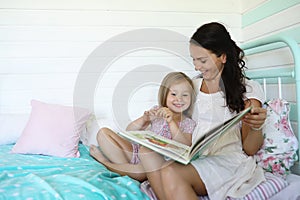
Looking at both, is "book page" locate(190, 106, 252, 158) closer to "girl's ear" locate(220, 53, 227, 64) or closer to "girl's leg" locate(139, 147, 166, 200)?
"girl's leg" locate(139, 147, 166, 200)

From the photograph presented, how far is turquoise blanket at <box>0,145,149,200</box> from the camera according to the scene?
91 cm

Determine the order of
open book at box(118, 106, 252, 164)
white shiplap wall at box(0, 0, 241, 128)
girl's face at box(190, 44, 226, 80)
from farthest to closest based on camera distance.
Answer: white shiplap wall at box(0, 0, 241, 128)
girl's face at box(190, 44, 226, 80)
open book at box(118, 106, 252, 164)

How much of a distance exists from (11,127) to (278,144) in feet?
4.23

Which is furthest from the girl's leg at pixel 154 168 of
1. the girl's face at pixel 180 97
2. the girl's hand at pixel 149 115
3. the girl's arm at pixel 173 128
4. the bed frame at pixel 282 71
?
the bed frame at pixel 282 71

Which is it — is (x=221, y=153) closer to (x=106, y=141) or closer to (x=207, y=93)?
(x=207, y=93)

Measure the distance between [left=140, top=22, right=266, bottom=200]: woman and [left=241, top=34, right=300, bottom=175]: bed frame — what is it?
0.46 ft

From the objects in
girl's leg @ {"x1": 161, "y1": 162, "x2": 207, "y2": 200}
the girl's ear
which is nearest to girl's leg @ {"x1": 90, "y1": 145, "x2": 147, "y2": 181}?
girl's leg @ {"x1": 161, "y1": 162, "x2": 207, "y2": 200}

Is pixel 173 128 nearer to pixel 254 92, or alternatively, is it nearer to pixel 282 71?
pixel 254 92

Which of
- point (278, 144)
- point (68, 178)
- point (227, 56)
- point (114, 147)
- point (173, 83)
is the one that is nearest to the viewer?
point (68, 178)

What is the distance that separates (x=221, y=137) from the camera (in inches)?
50.7

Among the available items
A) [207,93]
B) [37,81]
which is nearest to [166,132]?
[207,93]

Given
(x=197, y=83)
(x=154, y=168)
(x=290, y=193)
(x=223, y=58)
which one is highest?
(x=223, y=58)

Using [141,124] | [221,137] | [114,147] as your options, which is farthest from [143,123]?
[221,137]

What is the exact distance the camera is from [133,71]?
6.31 feet
